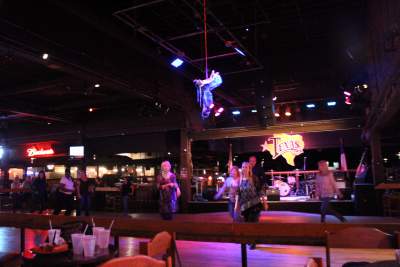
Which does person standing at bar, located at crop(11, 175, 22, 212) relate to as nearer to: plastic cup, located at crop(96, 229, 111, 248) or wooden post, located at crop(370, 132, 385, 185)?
wooden post, located at crop(370, 132, 385, 185)

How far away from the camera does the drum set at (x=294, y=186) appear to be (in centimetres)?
1348

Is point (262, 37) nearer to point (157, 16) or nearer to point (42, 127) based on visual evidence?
point (157, 16)

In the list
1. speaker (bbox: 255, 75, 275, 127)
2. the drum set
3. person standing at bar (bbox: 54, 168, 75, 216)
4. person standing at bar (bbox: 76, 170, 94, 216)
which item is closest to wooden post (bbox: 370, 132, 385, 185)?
speaker (bbox: 255, 75, 275, 127)

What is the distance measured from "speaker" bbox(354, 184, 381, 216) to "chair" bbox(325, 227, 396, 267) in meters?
8.00

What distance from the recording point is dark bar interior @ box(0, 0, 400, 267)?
4246mm

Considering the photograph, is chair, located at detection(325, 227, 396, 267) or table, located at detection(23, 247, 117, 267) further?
chair, located at detection(325, 227, 396, 267)

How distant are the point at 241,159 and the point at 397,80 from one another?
553 inches

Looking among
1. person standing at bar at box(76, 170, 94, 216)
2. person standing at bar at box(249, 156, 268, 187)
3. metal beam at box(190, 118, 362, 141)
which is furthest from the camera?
person standing at bar at box(76, 170, 94, 216)

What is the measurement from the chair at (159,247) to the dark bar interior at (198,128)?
0.02 m

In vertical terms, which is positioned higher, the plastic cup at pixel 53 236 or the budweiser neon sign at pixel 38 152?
the budweiser neon sign at pixel 38 152

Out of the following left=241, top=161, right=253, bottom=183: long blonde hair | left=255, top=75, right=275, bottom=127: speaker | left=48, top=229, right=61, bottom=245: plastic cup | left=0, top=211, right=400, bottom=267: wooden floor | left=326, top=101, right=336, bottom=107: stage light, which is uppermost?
left=326, top=101, right=336, bottom=107: stage light

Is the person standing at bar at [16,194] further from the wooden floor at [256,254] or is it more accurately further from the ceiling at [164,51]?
the wooden floor at [256,254]

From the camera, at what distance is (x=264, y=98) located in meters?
11.8

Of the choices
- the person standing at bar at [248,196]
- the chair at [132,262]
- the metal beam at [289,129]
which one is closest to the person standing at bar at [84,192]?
the metal beam at [289,129]
